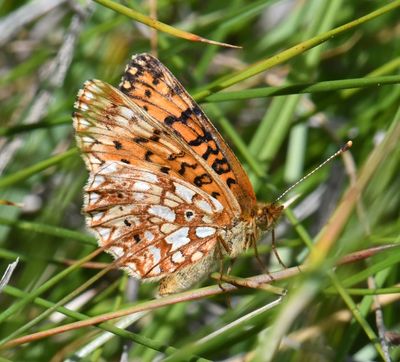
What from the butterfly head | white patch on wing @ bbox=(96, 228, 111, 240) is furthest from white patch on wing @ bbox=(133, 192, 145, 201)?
the butterfly head

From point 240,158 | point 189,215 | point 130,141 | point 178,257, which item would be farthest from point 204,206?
point 240,158

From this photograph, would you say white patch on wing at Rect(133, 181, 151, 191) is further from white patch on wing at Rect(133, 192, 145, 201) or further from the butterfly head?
the butterfly head

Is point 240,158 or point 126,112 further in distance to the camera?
point 240,158

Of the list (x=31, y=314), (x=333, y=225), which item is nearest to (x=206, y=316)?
(x=31, y=314)

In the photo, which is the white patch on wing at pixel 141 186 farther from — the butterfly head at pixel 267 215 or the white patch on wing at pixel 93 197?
the butterfly head at pixel 267 215

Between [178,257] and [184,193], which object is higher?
[184,193]

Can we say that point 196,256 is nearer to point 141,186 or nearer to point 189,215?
point 189,215

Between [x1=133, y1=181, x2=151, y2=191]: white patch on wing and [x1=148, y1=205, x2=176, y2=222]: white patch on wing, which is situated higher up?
[x1=133, y1=181, x2=151, y2=191]: white patch on wing
